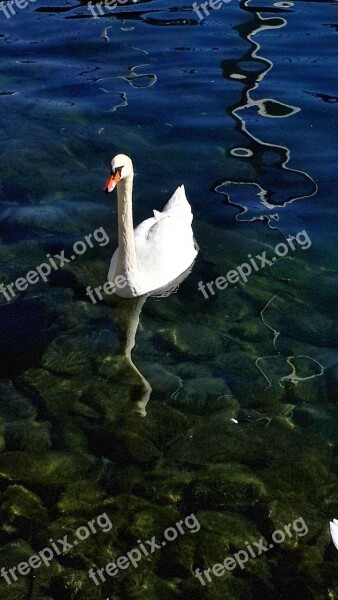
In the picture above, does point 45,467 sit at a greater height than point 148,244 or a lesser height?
lesser

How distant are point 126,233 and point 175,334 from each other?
1123 mm

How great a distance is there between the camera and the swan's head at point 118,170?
8414mm

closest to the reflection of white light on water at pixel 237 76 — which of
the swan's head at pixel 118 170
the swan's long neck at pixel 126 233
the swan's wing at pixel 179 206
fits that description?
the swan's wing at pixel 179 206

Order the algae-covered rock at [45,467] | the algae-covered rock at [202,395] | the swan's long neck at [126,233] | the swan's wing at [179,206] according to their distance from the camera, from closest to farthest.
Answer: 1. the algae-covered rock at [45,467]
2. the algae-covered rock at [202,395]
3. the swan's long neck at [126,233]
4. the swan's wing at [179,206]

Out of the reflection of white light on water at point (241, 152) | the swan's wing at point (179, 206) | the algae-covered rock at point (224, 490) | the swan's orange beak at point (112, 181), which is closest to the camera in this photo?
the algae-covered rock at point (224, 490)

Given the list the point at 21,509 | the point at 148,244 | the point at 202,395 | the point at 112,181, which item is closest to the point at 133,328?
the point at 148,244

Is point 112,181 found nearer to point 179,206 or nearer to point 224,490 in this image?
point 179,206

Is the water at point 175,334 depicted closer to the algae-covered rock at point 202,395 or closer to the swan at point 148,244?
the algae-covered rock at point 202,395

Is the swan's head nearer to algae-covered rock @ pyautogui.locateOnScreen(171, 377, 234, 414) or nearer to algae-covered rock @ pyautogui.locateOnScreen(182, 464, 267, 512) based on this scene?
algae-covered rock @ pyautogui.locateOnScreen(171, 377, 234, 414)

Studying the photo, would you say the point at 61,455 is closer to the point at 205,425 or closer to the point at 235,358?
the point at 205,425

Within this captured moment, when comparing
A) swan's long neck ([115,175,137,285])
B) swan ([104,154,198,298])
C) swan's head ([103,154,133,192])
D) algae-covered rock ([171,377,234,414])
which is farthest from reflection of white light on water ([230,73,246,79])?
algae-covered rock ([171,377,234,414])

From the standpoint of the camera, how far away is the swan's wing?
10.4 metres

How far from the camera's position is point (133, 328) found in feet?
30.1

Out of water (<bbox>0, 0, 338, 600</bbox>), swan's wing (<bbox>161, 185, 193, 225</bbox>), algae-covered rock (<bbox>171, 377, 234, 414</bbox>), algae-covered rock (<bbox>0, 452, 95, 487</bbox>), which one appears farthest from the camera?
swan's wing (<bbox>161, 185, 193, 225</bbox>)
